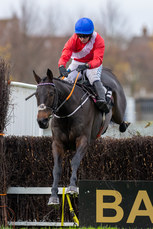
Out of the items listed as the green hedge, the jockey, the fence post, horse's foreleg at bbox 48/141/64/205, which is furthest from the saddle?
the fence post

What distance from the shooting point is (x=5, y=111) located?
27.2ft

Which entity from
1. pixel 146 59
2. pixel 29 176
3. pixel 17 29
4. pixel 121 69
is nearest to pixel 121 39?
pixel 121 69

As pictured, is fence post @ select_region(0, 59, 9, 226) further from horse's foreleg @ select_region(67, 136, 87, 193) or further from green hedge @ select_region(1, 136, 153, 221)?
horse's foreleg @ select_region(67, 136, 87, 193)

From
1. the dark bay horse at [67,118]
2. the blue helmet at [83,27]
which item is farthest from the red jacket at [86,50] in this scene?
the dark bay horse at [67,118]

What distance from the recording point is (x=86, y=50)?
7.90 m

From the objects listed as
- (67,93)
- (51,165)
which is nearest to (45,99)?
(67,93)

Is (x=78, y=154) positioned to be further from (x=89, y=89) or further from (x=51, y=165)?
(x=51, y=165)

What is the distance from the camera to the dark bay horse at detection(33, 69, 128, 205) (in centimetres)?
665

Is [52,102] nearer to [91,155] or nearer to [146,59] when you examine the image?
[91,155]

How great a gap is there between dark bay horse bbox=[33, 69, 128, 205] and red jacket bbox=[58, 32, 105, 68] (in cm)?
49

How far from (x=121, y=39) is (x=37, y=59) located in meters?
12.9

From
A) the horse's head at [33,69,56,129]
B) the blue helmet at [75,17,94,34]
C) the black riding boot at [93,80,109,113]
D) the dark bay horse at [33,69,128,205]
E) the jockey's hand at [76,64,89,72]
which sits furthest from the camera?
the black riding boot at [93,80,109,113]

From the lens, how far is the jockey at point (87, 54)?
7.55m

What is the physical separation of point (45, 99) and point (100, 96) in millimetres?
1468
